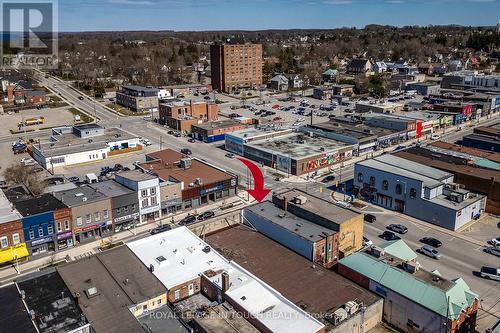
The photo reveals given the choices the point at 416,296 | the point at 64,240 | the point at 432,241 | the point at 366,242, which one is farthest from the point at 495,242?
the point at 64,240

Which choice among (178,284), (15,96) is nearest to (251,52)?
(15,96)

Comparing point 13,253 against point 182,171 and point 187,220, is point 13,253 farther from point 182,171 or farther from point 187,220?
point 182,171

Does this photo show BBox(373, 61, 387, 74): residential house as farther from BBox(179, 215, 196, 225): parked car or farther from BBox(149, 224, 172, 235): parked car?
BBox(149, 224, 172, 235): parked car

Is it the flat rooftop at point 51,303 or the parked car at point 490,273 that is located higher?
the flat rooftop at point 51,303

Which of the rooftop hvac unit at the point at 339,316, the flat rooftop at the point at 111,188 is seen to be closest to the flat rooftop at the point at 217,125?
the flat rooftop at the point at 111,188

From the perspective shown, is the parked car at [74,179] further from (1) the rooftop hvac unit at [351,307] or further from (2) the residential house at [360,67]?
(2) the residential house at [360,67]

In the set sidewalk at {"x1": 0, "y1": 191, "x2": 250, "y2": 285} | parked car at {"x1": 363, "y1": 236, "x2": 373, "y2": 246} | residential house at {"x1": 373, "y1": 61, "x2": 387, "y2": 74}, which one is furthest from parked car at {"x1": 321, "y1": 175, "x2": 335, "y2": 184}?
residential house at {"x1": 373, "y1": 61, "x2": 387, "y2": 74}
